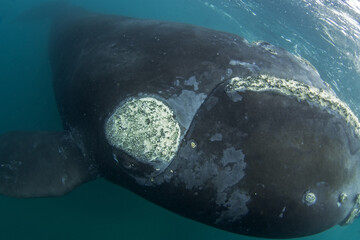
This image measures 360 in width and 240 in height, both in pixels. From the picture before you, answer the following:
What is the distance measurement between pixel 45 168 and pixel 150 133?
3132mm

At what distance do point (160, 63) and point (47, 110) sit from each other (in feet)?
29.4

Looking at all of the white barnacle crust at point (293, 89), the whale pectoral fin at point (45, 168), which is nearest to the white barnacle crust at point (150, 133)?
the white barnacle crust at point (293, 89)

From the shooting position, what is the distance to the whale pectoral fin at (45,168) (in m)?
5.62

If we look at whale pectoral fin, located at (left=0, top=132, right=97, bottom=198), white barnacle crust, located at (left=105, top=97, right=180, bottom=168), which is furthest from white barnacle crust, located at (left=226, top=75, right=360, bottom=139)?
whale pectoral fin, located at (left=0, top=132, right=97, bottom=198)

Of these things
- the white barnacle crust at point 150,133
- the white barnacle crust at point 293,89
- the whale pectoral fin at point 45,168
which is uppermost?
the white barnacle crust at point 293,89

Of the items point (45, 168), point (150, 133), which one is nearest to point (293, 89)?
point (150, 133)

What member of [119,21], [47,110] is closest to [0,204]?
[47,110]

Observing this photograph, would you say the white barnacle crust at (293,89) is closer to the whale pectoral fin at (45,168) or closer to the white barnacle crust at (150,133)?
the white barnacle crust at (150,133)

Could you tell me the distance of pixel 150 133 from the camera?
4297 millimetres

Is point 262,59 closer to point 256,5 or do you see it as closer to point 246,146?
point 246,146

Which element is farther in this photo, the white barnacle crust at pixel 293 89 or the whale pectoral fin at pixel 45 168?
the whale pectoral fin at pixel 45 168

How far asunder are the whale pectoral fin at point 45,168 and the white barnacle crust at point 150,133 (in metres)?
1.65

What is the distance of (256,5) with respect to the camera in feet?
68.5

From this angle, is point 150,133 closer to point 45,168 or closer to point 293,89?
point 293,89
